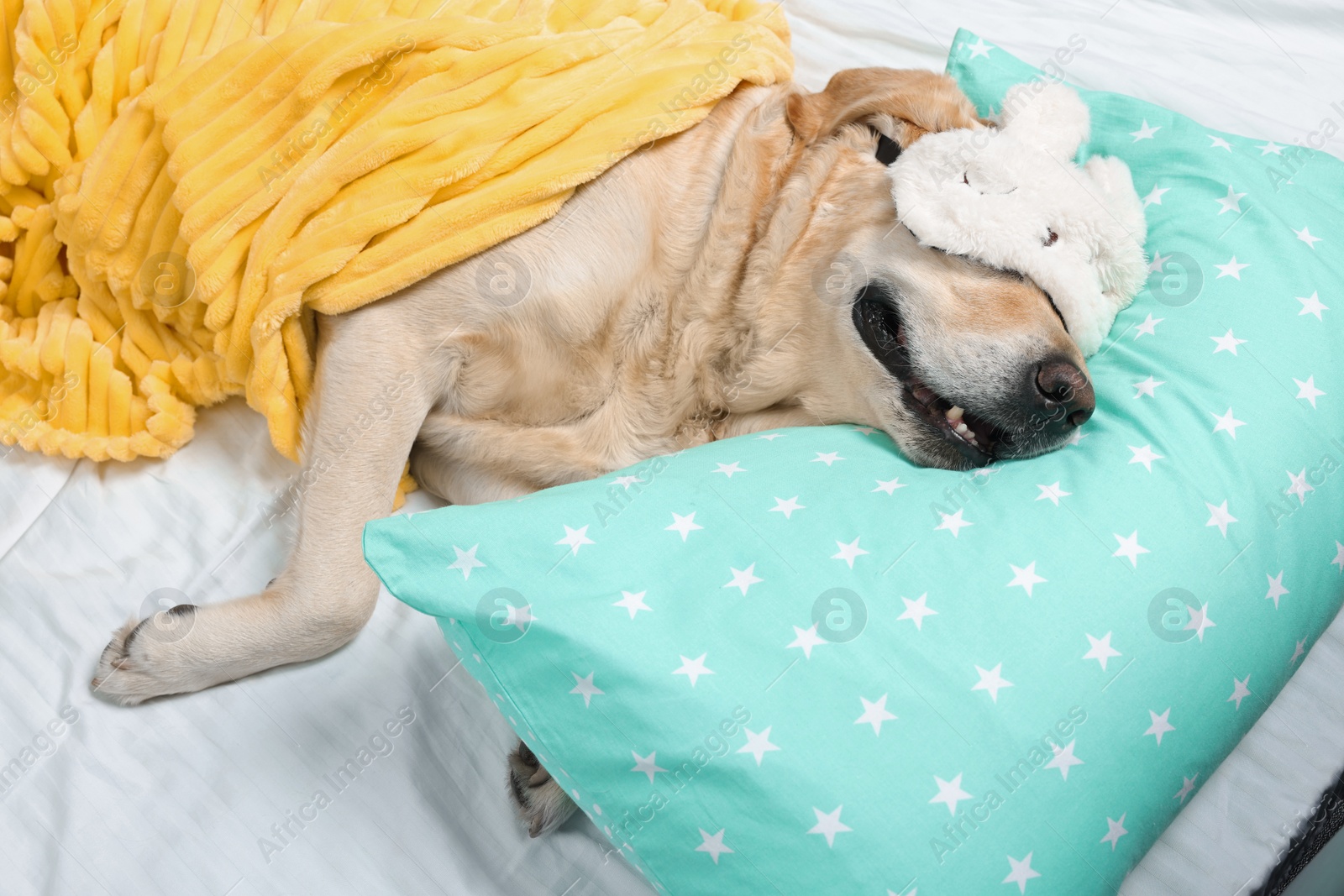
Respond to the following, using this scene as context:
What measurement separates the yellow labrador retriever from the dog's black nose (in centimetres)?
1

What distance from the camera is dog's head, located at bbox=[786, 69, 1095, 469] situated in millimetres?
2018

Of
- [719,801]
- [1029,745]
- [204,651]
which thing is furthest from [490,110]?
[1029,745]

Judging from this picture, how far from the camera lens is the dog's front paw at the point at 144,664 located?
2123 millimetres

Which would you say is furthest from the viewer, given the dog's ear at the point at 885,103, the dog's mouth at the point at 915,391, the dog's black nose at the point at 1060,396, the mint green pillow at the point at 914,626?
the dog's ear at the point at 885,103

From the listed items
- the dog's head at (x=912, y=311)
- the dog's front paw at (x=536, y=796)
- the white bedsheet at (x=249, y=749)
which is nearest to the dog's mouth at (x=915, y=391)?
the dog's head at (x=912, y=311)

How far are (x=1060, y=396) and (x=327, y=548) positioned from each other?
177 cm

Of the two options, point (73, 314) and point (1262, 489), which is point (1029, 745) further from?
point (73, 314)

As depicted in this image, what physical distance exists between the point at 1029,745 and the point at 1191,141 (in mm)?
1791

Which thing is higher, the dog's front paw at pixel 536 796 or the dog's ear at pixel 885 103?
the dog's ear at pixel 885 103

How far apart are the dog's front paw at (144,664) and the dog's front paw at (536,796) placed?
850 millimetres

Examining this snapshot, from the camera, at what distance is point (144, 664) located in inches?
83.7

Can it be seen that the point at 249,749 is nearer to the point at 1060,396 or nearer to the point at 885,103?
the point at 1060,396

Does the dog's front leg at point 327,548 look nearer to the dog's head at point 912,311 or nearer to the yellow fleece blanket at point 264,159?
the yellow fleece blanket at point 264,159

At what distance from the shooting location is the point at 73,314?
2678 mm
